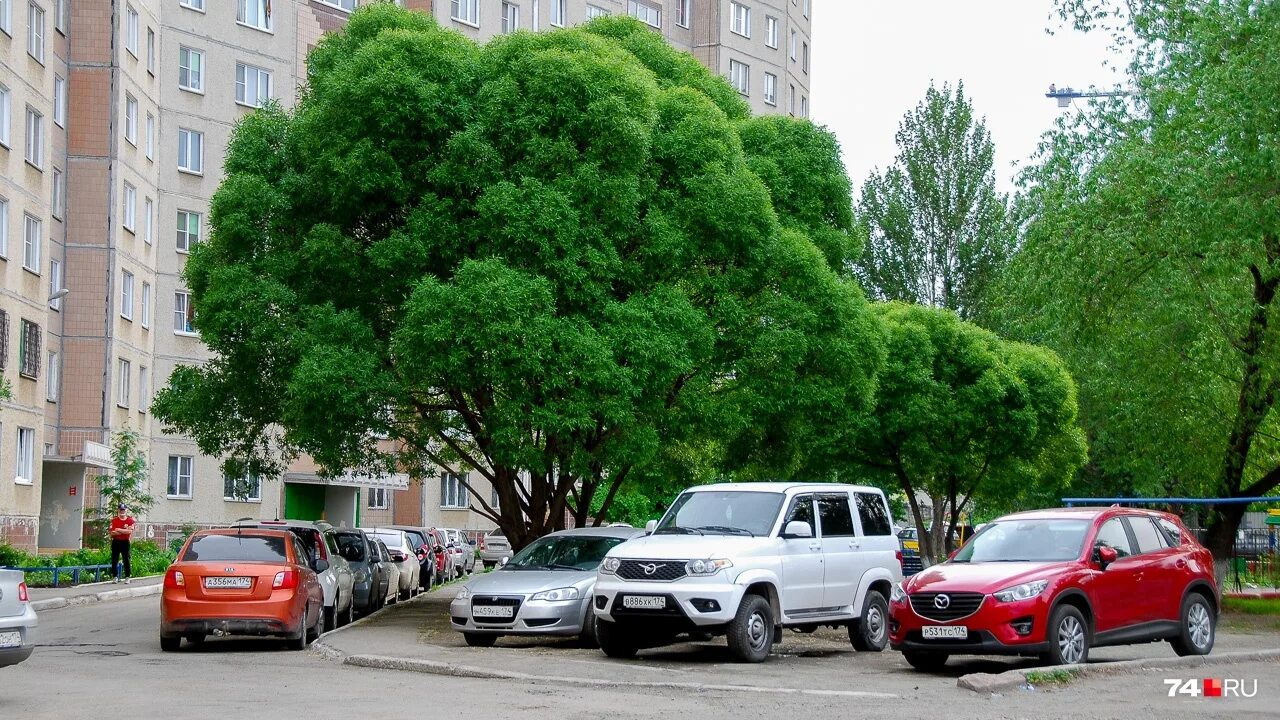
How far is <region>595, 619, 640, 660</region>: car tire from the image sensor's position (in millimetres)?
17641

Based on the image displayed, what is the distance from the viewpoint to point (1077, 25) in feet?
88.1

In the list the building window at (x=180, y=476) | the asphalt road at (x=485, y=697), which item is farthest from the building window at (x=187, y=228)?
the asphalt road at (x=485, y=697)

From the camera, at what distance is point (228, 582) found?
19047 millimetres

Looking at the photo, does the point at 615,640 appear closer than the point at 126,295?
Yes

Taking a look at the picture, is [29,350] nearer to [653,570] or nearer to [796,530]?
[653,570]

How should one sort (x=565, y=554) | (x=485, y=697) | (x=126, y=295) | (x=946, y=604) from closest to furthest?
(x=485, y=697)
(x=946, y=604)
(x=565, y=554)
(x=126, y=295)

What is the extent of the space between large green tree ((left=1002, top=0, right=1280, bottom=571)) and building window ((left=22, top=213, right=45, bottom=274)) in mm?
25094

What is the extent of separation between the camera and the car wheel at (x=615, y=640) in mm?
17641

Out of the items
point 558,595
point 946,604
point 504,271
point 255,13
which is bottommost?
point 558,595

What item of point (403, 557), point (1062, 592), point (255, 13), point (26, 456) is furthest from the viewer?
point (255, 13)

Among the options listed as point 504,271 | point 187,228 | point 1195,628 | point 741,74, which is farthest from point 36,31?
point 741,74

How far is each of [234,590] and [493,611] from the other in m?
3.22

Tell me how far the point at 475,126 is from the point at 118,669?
1114 cm

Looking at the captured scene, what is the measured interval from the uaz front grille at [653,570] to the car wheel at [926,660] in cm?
257
